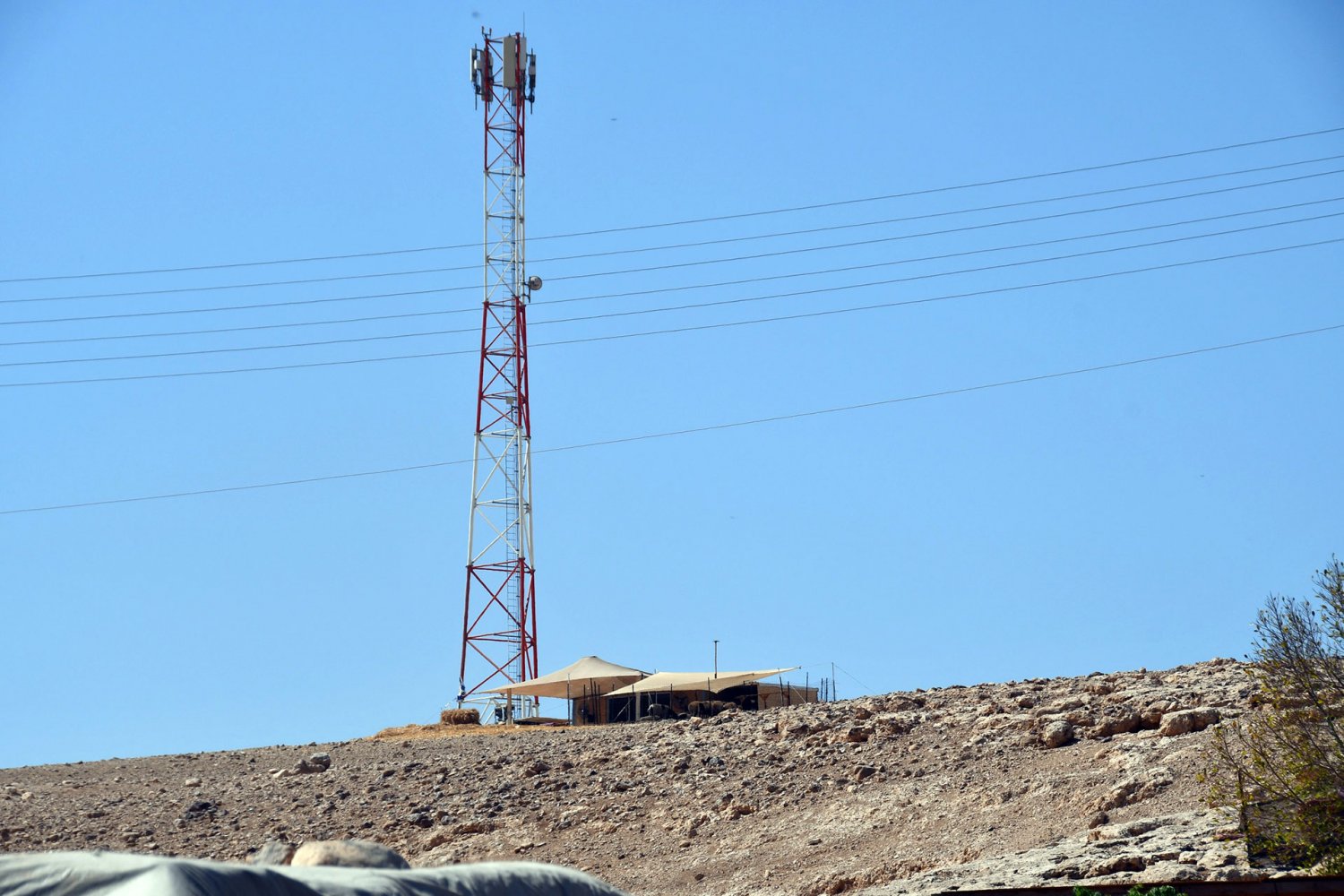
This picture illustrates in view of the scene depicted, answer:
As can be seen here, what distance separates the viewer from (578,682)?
122 feet

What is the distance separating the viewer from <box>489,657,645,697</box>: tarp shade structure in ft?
122

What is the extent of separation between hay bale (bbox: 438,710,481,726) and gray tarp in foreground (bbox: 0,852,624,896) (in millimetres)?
29157

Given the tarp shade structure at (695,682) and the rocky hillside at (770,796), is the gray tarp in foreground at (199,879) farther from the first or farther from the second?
the tarp shade structure at (695,682)

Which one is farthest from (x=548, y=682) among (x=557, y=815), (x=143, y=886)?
(x=143, y=886)

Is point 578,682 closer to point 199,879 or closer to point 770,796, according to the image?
point 770,796

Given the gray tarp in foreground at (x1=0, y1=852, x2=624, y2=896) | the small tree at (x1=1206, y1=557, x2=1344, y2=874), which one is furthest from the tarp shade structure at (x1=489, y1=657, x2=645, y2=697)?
the gray tarp in foreground at (x1=0, y1=852, x2=624, y2=896)

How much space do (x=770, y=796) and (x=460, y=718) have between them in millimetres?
13816

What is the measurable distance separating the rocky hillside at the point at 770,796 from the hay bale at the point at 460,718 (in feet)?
A: 14.0

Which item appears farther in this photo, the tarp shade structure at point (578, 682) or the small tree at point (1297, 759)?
the tarp shade structure at point (578, 682)

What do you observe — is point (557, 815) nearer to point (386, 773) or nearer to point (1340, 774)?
point (386, 773)

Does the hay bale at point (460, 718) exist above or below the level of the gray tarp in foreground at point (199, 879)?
above

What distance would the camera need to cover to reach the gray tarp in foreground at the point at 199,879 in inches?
291

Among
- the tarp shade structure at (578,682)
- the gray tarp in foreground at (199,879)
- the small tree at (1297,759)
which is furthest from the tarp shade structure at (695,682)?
the gray tarp in foreground at (199,879)

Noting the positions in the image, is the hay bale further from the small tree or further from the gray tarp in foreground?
the gray tarp in foreground
